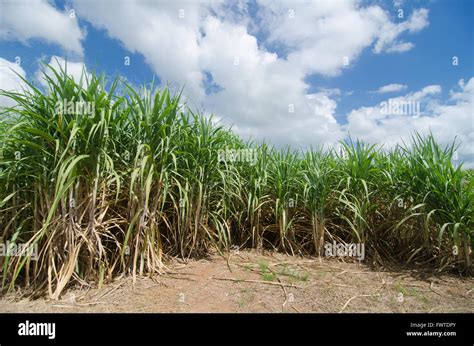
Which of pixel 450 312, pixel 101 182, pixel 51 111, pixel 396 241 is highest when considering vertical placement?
pixel 51 111

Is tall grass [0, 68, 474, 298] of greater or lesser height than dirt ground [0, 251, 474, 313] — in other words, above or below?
above

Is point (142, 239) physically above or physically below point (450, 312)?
above

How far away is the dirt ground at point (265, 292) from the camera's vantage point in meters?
1.75

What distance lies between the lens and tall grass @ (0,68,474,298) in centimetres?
192

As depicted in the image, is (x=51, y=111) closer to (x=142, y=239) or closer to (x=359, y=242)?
(x=142, y=239)

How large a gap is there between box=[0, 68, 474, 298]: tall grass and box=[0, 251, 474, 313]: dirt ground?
151mm

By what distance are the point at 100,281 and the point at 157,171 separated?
0.92 m

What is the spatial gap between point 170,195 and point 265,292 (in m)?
1.11

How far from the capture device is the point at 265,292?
196 centimetres

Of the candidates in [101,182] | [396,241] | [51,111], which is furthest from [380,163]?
[51,111]

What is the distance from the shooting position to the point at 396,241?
284 centimetres

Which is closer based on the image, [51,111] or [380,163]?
[51,111]

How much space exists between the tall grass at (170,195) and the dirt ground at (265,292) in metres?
0.15

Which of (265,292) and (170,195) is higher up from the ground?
(170,195)
